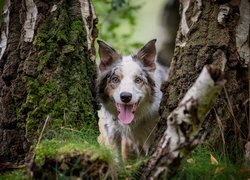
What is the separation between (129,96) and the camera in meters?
5.61

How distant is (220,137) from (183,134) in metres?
1.27

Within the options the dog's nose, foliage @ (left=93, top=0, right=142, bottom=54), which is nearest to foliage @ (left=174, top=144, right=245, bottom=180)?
the dog's nose

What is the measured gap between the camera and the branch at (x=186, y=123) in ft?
10.4

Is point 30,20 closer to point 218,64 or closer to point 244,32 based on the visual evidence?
point 218,64

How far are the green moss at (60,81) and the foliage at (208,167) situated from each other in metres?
1.04

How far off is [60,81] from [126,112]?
3.73 ft

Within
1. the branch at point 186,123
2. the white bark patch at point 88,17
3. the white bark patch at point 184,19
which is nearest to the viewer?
the branch at point 186,123

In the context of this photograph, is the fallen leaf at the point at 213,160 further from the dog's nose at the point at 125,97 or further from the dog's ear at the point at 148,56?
the dog's ear at the point at 148,56

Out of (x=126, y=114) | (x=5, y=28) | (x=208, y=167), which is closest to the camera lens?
(x=208, y=167)

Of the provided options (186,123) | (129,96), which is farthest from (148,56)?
(186,123)

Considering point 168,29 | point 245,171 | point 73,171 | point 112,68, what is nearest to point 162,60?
point 168,29

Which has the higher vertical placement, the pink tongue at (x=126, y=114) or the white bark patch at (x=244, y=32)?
the white bark patch at (x=244, y=32)

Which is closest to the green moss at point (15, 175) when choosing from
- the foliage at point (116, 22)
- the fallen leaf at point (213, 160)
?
the fallen leaf at point (213, 160)

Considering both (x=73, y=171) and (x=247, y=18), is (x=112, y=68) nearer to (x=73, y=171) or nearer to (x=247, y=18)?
(x=247, y=18)
